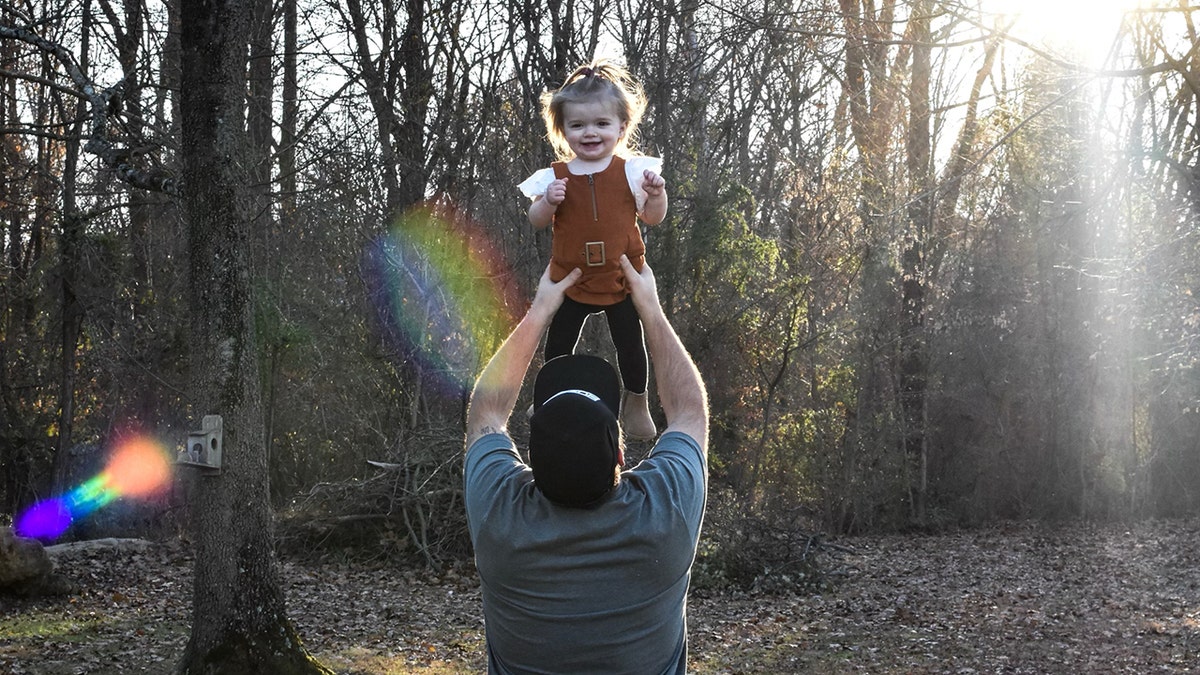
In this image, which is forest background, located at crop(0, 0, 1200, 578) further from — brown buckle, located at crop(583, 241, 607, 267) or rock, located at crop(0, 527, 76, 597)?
brown buckle, located at crop(583, 241, 607, 267)

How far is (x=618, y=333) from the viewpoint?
3783mm

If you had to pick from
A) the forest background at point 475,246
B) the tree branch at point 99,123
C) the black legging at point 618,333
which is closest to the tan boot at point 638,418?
the black legging at point 618,333

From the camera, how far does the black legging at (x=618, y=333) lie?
3.62 metres

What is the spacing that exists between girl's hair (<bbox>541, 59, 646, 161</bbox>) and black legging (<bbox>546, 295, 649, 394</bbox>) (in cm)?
53

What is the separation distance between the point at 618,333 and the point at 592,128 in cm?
69

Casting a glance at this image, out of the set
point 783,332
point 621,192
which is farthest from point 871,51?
point 621,192

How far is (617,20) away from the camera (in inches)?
512

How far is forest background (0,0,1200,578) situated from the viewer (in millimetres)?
11594

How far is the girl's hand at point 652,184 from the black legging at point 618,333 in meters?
0.34

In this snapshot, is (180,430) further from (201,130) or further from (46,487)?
(201,130)

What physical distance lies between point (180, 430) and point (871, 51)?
11472 millimetres

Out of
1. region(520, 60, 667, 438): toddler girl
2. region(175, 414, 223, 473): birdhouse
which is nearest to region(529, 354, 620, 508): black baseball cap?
region(520, 60, 667, 438): toddler girl

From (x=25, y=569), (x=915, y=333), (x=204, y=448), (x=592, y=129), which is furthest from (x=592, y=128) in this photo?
(x=915, y=333)

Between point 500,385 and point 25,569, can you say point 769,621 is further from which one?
point 500,385
